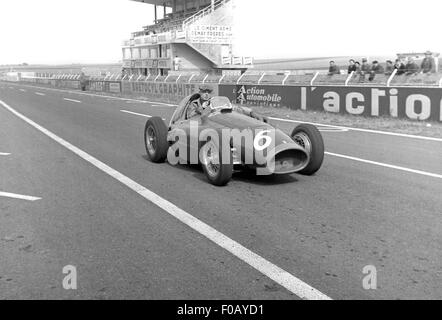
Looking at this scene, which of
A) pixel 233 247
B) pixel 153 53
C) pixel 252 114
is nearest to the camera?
pixel 233 247

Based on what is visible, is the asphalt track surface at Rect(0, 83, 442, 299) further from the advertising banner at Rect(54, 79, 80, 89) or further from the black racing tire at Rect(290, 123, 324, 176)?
the advertising banner at Rect(54, 79, 80, 89)

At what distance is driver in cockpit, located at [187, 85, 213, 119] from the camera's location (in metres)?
8.06

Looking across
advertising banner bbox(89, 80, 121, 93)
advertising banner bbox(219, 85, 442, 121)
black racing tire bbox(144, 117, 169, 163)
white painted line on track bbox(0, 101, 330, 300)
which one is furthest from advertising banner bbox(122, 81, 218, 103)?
white painted line on track bbox(0, 101, 330, 300)

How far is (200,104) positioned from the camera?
8.46 meters

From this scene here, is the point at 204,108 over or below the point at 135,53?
below

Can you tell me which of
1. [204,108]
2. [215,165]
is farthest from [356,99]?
[215,165]

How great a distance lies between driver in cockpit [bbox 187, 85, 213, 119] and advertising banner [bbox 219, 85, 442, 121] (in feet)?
27.7

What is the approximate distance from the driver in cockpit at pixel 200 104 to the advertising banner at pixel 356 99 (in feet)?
27.7

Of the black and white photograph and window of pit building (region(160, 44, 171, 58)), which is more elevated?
window of pit building (region(160, 44, 171, 58))

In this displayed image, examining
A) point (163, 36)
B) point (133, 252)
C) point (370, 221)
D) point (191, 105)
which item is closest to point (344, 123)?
point (191, 105)

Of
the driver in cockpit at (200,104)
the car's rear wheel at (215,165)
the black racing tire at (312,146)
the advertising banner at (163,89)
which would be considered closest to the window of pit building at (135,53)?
the advertising banner at (163,89)

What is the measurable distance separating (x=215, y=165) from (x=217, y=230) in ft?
6.92

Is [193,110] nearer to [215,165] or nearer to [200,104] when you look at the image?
[200,104]
